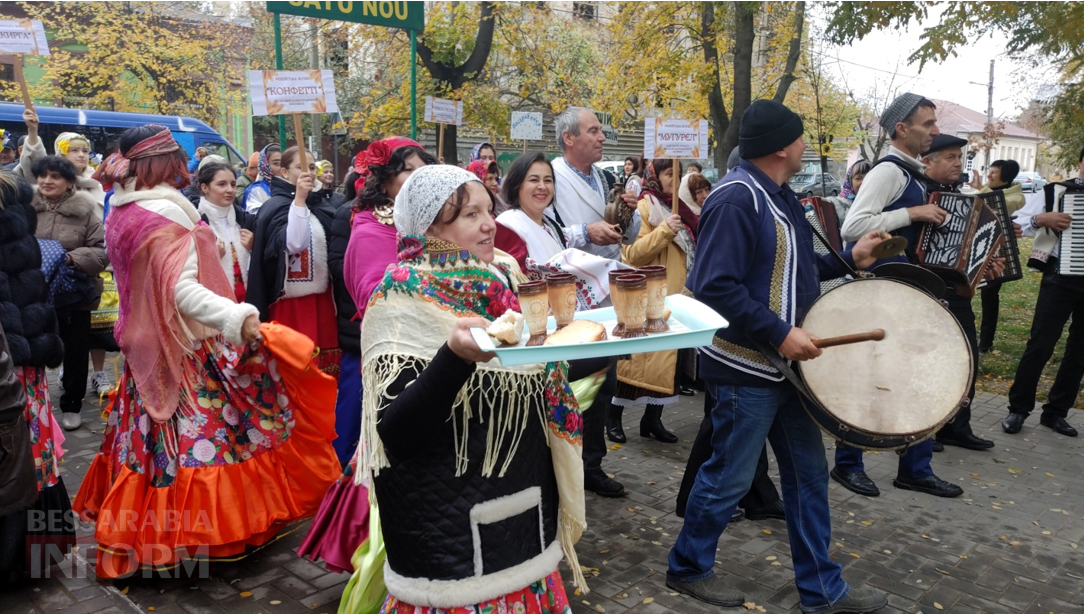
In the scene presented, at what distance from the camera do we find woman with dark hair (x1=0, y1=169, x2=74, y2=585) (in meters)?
3.80

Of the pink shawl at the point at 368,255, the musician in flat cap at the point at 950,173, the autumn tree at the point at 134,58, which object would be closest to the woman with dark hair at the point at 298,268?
the pink shawl at the point at 368,255

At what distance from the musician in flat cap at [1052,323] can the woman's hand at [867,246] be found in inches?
144

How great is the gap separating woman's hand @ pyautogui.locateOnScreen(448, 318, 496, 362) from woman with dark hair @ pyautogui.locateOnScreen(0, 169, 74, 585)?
2.77 meters

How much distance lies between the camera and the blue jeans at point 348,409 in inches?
181

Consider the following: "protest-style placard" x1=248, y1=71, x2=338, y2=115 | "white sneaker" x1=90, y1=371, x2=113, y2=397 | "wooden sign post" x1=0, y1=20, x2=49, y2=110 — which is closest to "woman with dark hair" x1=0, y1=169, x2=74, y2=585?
"protest-style placard" x1=248, y1=71, x2=338, y2=115

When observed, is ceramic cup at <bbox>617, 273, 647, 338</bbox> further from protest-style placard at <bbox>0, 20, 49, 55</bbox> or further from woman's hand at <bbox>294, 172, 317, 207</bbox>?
protest-style placard at <bbox>0, 20, 49, 55</bbox>

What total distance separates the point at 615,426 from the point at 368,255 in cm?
339

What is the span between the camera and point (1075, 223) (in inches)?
255

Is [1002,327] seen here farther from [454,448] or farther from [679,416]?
[454,448]

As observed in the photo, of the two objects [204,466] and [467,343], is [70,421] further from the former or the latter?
[467,343]

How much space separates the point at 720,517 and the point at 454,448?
1.82m

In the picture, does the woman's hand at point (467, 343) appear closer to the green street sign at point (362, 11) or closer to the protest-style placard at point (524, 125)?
the green street sign at point (362, 11)

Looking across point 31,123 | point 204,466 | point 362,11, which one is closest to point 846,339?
point 204,466

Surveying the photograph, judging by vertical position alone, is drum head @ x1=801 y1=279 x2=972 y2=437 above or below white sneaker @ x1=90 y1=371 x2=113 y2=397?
above
